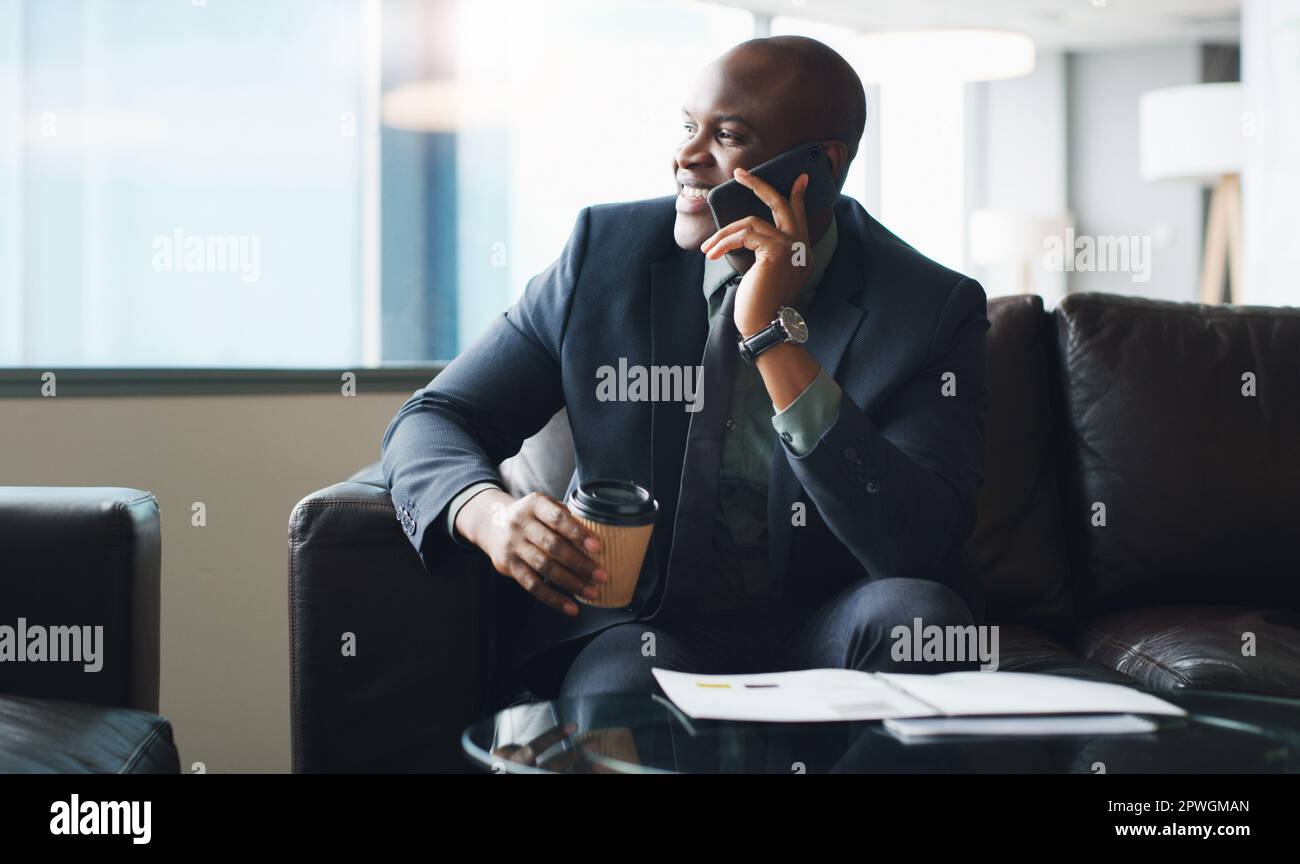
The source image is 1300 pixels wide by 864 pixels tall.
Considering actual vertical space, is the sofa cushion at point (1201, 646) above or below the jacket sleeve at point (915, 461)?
below

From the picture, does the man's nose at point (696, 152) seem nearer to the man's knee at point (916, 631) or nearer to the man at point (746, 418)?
the man at point (746, 418)

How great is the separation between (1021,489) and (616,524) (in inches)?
40.3

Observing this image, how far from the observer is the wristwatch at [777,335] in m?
1.32

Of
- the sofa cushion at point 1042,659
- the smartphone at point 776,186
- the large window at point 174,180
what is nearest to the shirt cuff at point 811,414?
the smartphone at point 776,186

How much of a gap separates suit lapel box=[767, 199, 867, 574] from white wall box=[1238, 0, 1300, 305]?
240 centimetres

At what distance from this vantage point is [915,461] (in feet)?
4.47

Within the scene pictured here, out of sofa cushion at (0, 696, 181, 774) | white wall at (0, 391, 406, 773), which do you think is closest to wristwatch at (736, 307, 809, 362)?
sofa cushion at (0, 696, 181, 774)

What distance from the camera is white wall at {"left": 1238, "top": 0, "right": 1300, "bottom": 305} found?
3.47m

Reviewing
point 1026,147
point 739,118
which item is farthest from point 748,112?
point 1026,147

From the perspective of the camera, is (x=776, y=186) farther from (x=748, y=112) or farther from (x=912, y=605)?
(x=912, y=605)

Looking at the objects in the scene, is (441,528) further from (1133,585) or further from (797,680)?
(1133,585)

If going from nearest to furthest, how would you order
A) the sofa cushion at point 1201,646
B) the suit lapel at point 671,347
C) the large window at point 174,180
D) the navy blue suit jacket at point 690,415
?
the navy blue suit jacket at point 690,415 → the suit lapel at point 671,347 → the sofa cushion at point 1201,646 → the large window at point 174,180

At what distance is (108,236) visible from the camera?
2.38m

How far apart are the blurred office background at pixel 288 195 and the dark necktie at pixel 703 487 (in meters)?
1.20
